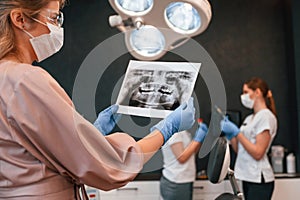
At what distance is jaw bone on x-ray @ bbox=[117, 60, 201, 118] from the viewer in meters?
1.20

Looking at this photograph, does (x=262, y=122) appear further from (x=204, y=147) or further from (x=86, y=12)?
(x=86, y=12)

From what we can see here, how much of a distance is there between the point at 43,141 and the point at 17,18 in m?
0.32

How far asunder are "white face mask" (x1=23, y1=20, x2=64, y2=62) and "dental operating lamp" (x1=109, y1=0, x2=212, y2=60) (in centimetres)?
49

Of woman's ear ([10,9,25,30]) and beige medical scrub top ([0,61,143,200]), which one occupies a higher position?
woman's ear ([10,9,25,30])

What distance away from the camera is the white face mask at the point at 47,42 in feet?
3.31

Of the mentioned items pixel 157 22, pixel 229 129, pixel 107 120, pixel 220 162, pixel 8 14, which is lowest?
pixel 229 129

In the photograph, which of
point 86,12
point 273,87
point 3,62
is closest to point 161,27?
point 3,62

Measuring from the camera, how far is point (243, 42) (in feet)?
11.1

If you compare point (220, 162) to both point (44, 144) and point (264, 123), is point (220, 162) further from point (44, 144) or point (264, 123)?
point (264, 123)

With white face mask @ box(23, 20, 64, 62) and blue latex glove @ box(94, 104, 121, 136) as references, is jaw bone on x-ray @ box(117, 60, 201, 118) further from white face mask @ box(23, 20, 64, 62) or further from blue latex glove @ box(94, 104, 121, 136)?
white face mask @ box(23, 20, 64, 62)

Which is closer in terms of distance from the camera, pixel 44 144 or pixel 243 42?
pixel 44 144

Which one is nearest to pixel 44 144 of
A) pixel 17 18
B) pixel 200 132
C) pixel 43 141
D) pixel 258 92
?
pixel 43 141

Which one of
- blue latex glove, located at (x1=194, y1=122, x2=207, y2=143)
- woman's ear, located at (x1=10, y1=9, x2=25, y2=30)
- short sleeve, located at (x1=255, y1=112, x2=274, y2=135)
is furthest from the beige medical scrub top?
short sleeve, located at (x1=255, y1=112, x2=274, y2=135)

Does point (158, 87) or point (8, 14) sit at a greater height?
point (8, 14)
